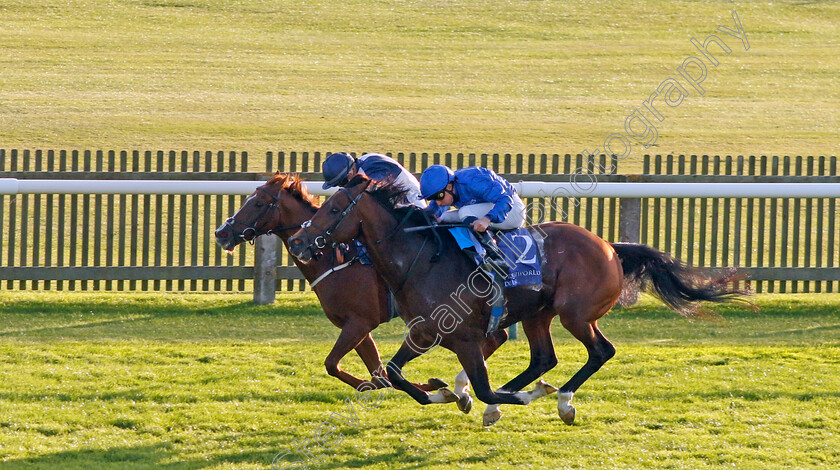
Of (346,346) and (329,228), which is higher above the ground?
(329,228)

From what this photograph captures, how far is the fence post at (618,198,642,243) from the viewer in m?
8.52

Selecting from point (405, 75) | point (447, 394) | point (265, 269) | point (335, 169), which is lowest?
point (447, 394)

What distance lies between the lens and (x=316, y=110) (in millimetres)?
17297

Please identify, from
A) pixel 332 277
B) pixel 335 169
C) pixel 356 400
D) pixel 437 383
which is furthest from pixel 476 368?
pixel 335 169

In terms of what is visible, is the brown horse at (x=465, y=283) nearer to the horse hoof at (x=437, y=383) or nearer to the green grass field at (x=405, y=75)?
the horse hoof at (x=437, y=383)

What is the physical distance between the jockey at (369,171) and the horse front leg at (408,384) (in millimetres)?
812

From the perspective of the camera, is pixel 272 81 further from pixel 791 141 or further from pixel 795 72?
pixel 795 72

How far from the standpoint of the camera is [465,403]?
5.77 m

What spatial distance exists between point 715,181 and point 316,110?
9.48 metres

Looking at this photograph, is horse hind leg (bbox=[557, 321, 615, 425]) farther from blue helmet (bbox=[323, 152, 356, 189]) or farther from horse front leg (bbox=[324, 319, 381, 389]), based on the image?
blue helmet (bbox=[323, 152, 356, 189])

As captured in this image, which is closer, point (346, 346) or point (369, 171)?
point (346, 346)

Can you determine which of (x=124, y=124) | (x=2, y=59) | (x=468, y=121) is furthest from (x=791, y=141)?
(x=2, y=59)

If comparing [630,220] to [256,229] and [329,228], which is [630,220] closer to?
[256,229]

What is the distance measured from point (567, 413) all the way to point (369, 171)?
70.4 inches
